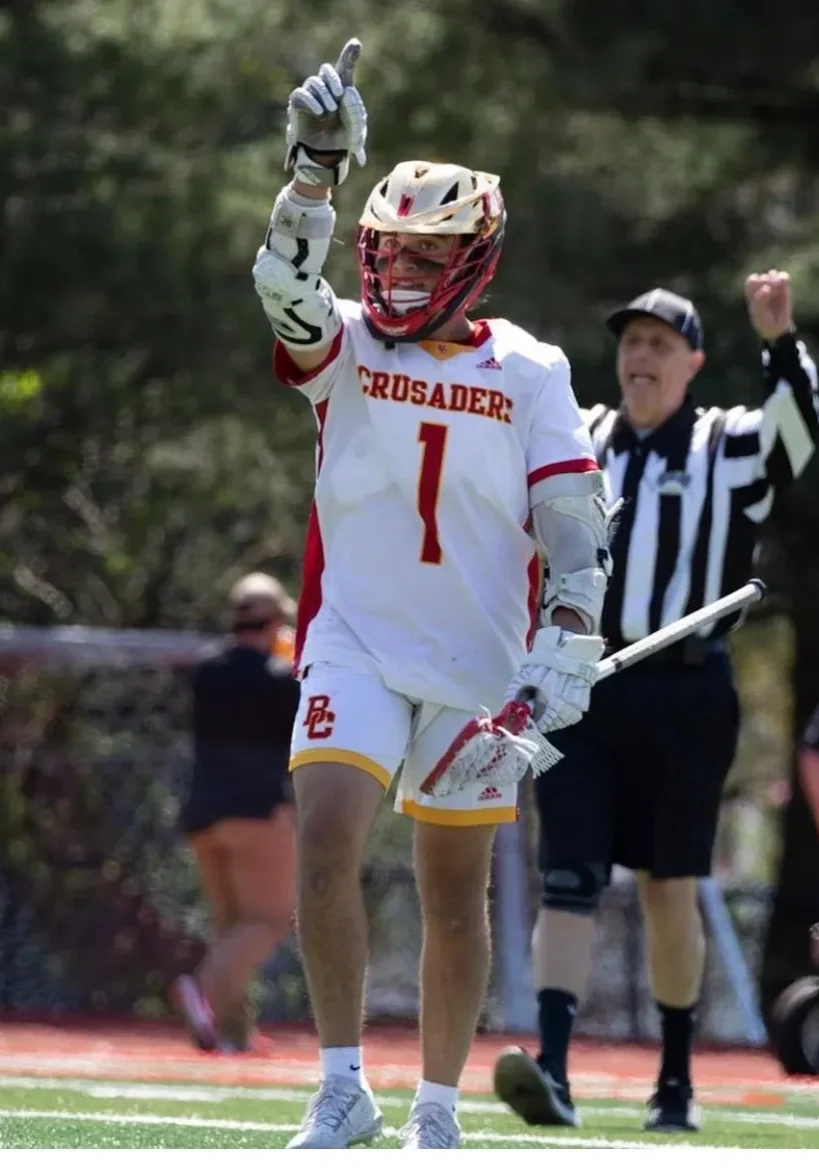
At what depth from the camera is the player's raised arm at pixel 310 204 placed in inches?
185

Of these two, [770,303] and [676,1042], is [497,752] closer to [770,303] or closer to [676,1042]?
[676,1042]

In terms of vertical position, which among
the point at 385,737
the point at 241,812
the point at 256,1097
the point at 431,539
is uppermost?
the point at 431,539

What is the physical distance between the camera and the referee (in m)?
6.36

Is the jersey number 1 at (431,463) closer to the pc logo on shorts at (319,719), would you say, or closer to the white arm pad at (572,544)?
the white arm pad at (572,544)

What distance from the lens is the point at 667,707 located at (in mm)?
6457

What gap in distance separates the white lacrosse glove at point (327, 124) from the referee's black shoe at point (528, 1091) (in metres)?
2.23

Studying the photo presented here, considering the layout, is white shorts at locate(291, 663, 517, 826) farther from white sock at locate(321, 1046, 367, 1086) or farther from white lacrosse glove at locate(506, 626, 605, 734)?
white sock at locate(321, 1046, 367, 1086)

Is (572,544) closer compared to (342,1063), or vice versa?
(342,1063)

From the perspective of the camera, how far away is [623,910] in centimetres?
1488

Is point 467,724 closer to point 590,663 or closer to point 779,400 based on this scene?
point 590,663

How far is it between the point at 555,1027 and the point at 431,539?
1.76 meters

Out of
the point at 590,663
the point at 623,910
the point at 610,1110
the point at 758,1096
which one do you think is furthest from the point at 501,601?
the point at 623,910

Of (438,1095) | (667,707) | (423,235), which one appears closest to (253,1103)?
(667,707)
